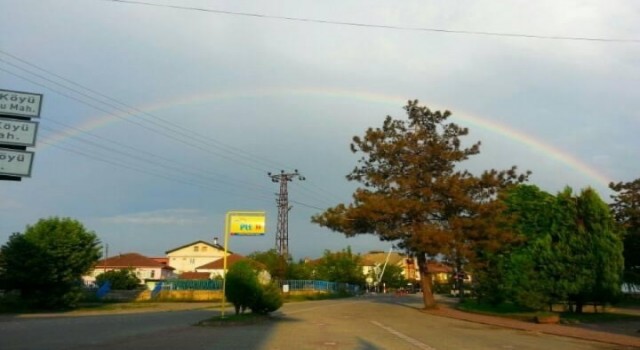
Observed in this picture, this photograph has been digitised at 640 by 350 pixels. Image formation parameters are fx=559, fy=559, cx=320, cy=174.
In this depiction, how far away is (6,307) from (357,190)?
22601mm

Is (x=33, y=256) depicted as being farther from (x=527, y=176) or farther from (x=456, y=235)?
(x=527, y=176)

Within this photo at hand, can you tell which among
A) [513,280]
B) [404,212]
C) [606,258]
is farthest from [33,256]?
[606,258]

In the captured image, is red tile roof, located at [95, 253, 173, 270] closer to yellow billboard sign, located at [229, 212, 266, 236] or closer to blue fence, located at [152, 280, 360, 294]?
blue fence, located at [152, 280, 360, 294]

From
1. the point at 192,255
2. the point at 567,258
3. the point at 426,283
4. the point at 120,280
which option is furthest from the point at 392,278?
the point at 567,258

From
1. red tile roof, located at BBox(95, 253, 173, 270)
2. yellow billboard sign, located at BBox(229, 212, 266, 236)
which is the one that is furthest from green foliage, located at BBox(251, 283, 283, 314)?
red tile roof, located at BBox(95, 253, 173, 270)

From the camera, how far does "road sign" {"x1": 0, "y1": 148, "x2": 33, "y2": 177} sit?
12953 millimetres

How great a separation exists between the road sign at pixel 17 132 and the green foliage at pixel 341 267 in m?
77.8

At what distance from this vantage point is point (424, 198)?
34688 millimetres

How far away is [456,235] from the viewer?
3350 cm

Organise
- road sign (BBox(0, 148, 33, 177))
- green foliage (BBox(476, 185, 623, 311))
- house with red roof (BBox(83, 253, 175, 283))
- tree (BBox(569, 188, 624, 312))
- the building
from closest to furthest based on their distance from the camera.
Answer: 1. road sign (BBox(0, 148, 33, 177))
2. green foliage (BBox(476, 185, 623, 311))
3. tree (BBox(569, 188, 624, 312))
4. house with red roof (BBox(83, 253, 175, 283))
5. the building

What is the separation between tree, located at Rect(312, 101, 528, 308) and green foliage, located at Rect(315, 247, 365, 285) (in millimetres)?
53610

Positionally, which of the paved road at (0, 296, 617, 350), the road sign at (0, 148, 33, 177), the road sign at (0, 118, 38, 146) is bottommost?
the paved road at (0, 296, 617, 350)

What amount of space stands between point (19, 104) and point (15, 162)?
59.8 inches

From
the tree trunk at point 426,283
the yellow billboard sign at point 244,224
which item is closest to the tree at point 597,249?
the tree trunk at point 426,283
